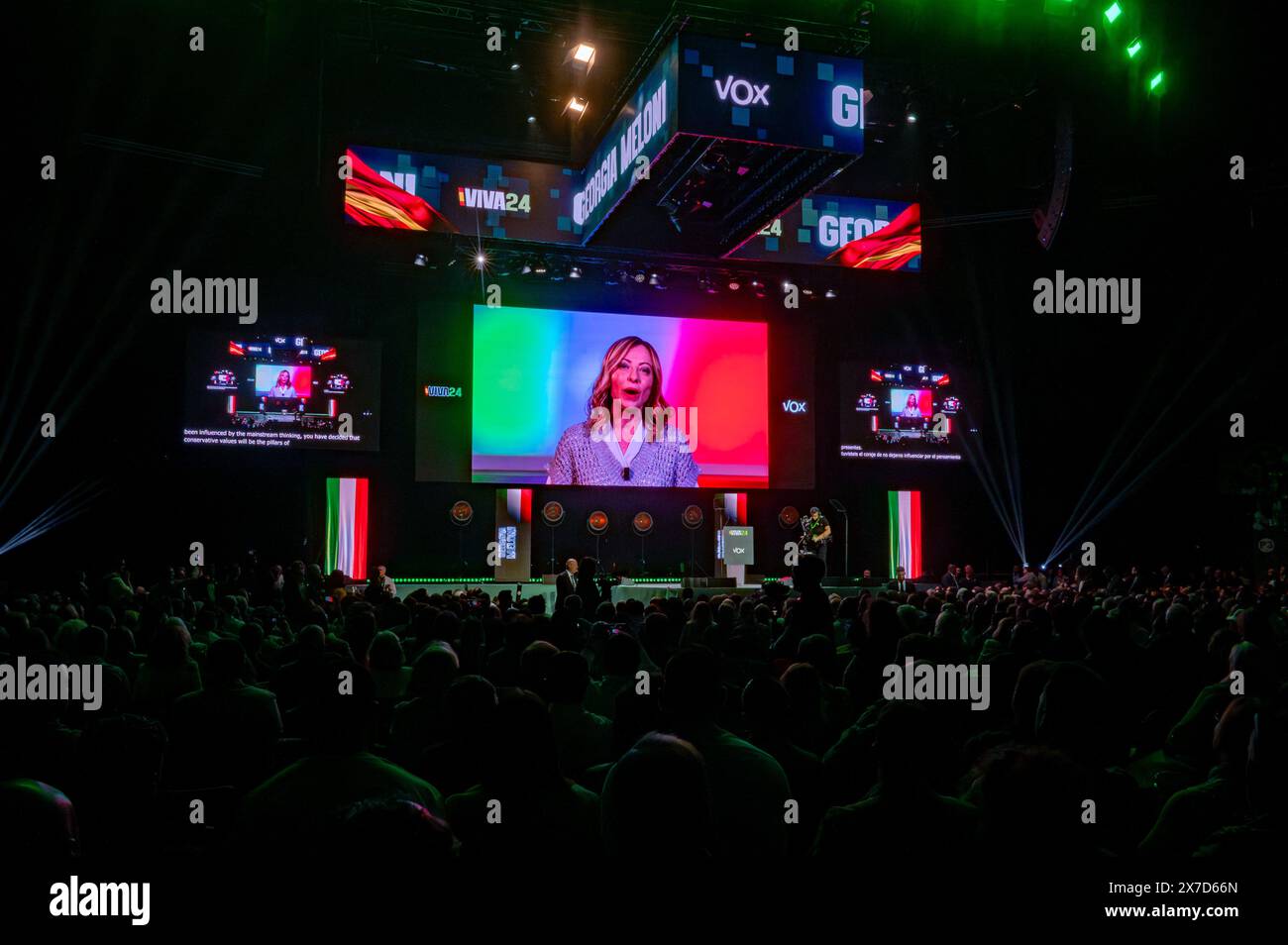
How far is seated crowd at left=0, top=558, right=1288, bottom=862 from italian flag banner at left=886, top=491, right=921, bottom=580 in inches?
492

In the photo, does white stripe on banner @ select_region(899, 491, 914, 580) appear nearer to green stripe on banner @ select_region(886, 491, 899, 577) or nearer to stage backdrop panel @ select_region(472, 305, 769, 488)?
green stripe on banner @ select_region(886, 491, 899, 577)

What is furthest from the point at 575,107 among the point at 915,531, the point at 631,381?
the point at 915,531

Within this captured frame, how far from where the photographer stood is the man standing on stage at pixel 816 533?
16.3 meters

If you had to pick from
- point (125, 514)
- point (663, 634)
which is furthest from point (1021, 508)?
point (125, 514)

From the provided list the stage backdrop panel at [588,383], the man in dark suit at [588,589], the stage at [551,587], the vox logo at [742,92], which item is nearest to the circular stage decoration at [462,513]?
the stage backdrop panel at [588,383]

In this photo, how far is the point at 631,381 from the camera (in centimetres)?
1609

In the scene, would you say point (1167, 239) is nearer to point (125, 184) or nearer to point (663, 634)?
point (663, 634)

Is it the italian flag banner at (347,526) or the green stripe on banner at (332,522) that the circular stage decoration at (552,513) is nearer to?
the italian flag banner at (347,526)

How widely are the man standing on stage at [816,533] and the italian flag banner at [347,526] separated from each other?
7944 mm

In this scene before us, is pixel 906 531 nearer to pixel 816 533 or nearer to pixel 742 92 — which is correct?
pixel 816 533

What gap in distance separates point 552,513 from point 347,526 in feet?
11.9

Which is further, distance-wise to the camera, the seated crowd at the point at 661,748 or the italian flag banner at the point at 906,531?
the italian flag banner at the point at 906,531

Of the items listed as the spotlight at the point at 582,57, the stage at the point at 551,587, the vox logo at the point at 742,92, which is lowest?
the stage at the point at 551,587
